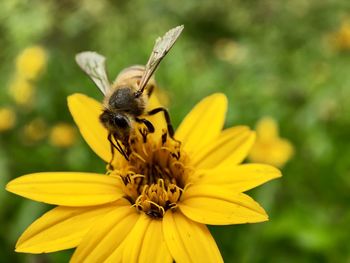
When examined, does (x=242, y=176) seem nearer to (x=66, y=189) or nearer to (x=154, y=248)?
(x=154, y=248)

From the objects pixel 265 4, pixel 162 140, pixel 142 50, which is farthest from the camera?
pixel 265 4

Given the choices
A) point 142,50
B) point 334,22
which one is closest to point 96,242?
point 142,50

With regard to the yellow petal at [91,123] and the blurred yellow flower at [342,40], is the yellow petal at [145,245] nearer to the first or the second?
the yellow petal at [91,123]

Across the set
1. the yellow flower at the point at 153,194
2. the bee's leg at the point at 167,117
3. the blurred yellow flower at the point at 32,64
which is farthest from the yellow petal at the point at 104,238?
the blurred yellow flower at the point at 32,64

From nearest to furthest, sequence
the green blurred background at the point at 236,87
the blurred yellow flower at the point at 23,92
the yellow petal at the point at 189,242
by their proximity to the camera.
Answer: the yellow petal at the point at 189,242 → the green blurred background at the point at 236,87 → the blurred yellow flower at the point at 23,92

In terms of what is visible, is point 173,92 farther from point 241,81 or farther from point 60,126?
point 60,126

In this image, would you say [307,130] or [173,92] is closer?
[307,130]

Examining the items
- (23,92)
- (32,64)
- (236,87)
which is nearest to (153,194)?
(23,92)

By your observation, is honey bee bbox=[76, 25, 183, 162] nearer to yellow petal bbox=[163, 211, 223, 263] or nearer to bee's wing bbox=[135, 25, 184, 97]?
bee's wing bbox=[135, 25, 184, 97]
